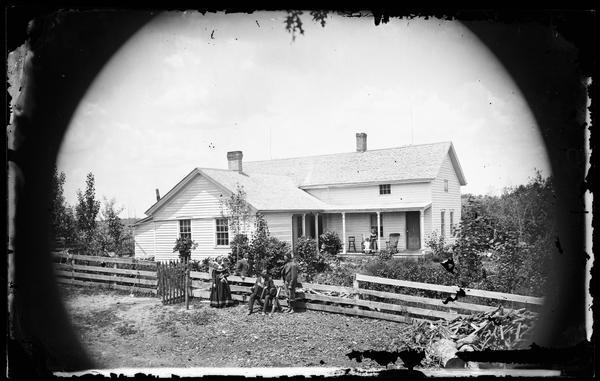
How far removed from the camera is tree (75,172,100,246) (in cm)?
532

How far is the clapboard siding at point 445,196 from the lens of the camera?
17.1m

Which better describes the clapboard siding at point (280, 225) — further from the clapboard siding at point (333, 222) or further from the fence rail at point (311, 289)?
the fence rail at point (311, 289)

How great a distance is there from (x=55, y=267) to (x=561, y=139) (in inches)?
234

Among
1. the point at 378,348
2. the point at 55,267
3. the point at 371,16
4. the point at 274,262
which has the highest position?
the point at 371,16

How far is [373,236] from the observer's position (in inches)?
696

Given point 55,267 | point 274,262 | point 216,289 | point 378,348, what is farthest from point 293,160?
point 55,267

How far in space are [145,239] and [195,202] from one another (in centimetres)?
216

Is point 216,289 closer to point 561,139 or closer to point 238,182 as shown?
point 238,182

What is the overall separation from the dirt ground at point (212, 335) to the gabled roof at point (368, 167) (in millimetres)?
9616

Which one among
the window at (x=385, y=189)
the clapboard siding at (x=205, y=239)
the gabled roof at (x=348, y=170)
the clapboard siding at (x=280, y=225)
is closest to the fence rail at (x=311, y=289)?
the clapboard siding at (x=205, y=239)

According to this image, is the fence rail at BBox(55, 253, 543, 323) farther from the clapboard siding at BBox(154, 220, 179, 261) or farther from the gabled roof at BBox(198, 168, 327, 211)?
the gabled roof at BBox(198, 168, 327, 211)

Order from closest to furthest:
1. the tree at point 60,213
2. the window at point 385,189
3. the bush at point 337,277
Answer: the tree at point 60,213 → the bush at point 337,277 → the window at point 385,189

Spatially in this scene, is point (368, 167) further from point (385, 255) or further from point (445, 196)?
point (385, 255)

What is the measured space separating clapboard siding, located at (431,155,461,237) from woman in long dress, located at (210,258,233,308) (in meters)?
11.7
